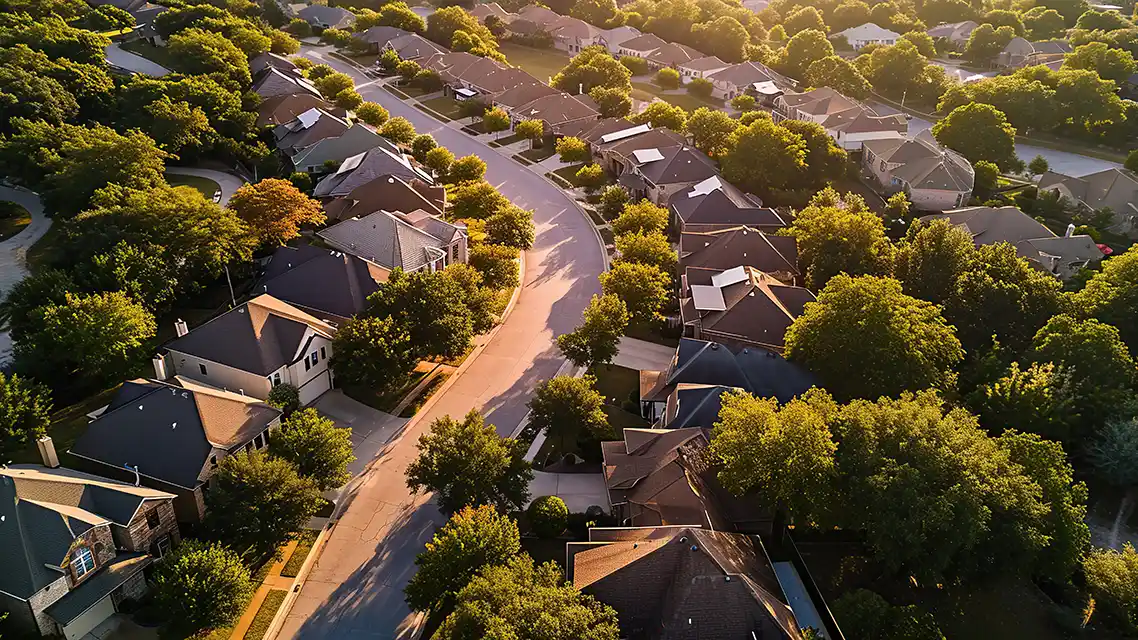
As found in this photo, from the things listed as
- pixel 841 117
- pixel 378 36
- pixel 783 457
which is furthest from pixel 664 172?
pixel 378 36

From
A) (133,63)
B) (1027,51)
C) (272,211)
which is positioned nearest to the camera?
(272,211)

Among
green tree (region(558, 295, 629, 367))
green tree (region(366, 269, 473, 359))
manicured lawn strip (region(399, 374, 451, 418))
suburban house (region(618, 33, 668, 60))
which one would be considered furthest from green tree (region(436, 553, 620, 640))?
suburban house (region(618, 33, 668, 60))

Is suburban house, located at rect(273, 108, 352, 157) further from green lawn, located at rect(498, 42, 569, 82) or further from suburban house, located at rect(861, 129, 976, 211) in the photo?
suburban house, located at rect(861, 129, 976, 211)

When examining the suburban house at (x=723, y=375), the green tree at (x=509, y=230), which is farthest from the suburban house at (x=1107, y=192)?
the green tree at (x=509, y=230)

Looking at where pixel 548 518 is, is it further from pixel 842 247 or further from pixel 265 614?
pixel 842 247

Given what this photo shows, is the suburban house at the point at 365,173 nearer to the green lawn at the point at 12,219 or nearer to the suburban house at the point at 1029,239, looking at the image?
the green lawn at the point at 12,219

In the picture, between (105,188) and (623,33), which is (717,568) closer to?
(105,188)
